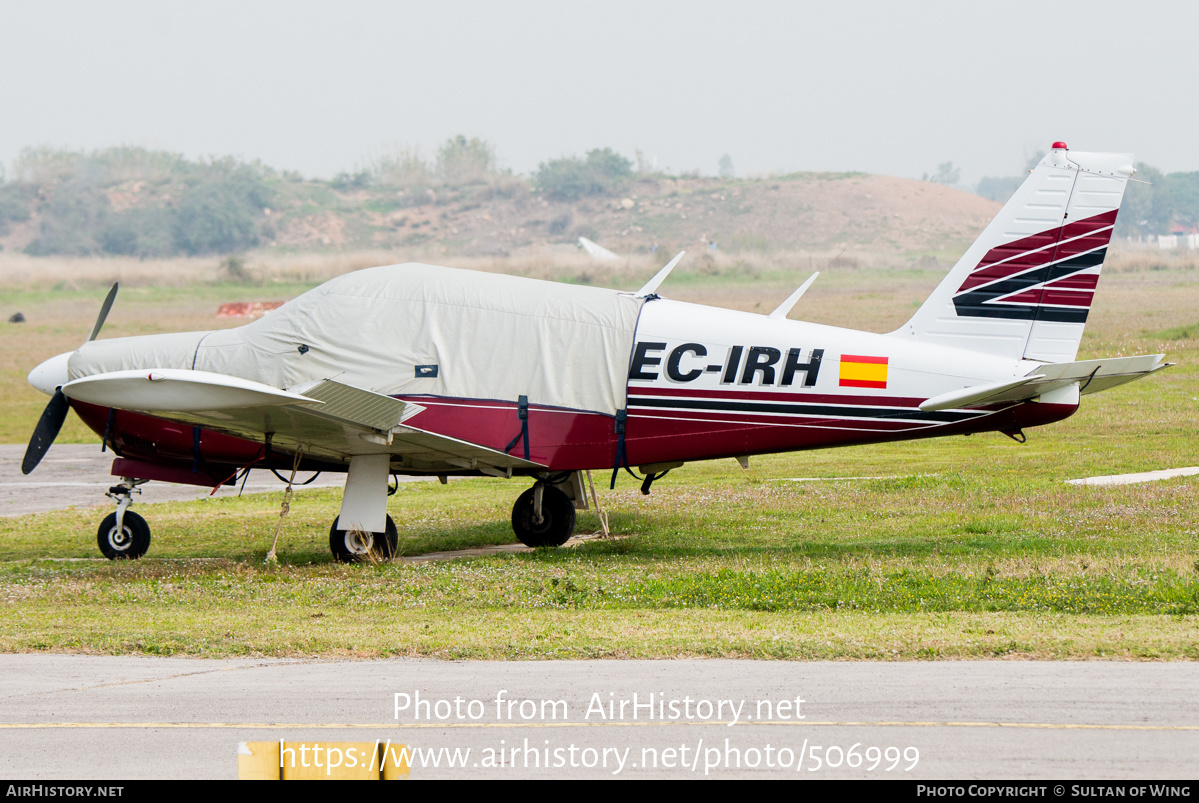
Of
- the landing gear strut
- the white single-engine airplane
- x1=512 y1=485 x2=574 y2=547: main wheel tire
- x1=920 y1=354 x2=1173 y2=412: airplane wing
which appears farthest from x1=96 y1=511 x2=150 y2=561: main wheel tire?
x1=920 y1=354 x2=1173 y2=412: airplane wing

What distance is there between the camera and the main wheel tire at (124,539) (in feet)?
45.3

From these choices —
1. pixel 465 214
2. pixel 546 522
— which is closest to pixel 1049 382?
pixel 546 522

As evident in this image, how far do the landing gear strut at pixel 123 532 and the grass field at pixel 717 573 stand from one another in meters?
0.40

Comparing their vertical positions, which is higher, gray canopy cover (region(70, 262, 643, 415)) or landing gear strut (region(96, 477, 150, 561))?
gray canopy cover (region(70, 262, 643, 415))

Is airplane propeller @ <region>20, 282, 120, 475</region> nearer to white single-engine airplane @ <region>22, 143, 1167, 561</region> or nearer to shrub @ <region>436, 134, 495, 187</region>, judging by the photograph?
white single-engine airplane @ <region>22, 143, 1167, 561</region>

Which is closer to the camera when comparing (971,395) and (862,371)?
(971,395)

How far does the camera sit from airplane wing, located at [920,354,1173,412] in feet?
36.5

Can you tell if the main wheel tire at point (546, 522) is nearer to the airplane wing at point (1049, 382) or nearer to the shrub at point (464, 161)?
the airplane wing at point (1049, 382)

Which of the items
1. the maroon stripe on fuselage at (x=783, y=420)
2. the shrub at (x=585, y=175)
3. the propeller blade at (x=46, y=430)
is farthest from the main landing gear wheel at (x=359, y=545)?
the shrub at (x=585, y=175)

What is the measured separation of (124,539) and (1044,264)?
1099cm

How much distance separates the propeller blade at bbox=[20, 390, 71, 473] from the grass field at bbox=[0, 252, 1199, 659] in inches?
48.9

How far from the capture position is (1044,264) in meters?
12.4

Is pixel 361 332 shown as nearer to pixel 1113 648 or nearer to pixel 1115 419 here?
pixel 1113 648

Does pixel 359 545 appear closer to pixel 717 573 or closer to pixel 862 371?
pixel 717 573
